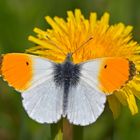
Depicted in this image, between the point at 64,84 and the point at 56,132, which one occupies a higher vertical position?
the point at 64,84

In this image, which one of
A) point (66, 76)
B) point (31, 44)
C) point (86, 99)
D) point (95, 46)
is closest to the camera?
point (86, 99)

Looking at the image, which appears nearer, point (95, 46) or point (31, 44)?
point (95, 46)

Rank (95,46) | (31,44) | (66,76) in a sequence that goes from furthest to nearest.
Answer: (31,44)
(95,46)
(66,76)

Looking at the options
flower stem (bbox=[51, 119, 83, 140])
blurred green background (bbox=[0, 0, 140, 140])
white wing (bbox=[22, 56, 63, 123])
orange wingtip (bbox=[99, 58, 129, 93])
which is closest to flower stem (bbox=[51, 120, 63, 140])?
flower stem (bbox=[51, 119, 83, 140])

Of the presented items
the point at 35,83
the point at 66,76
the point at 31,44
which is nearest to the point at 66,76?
the point at 66,76

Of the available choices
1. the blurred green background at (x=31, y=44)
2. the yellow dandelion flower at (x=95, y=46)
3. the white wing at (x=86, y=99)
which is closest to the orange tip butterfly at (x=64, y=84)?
the white wing at (x=86, y=99)

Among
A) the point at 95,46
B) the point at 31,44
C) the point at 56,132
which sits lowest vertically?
the point at 56,132

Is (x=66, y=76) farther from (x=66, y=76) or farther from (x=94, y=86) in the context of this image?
(x=94, y=86)

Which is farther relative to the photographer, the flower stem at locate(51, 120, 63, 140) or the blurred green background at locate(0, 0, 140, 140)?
the blurred green background at locate(0, 0, 140, 140)

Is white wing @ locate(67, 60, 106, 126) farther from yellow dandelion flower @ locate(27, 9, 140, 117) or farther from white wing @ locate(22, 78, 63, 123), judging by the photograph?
yellow dandelion flower @ locate(27, 9, 140, 117)
